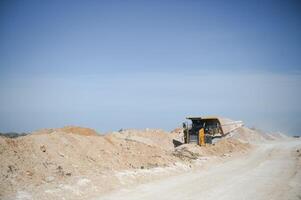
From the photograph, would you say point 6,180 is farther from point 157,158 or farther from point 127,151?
point 157,158

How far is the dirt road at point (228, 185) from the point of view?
12.2 meters

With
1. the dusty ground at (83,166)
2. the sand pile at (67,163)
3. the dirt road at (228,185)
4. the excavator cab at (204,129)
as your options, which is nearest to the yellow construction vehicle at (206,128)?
the excavator cab at (204,129)

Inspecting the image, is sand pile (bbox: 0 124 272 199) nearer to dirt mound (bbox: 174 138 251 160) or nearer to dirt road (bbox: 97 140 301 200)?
dirt road (bbox: 97 140 301 200)

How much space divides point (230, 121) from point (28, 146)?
22493 mm

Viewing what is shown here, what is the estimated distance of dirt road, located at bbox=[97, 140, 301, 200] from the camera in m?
12.2

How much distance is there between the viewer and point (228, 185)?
1433 centimetres

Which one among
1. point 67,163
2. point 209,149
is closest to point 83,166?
point 67,163

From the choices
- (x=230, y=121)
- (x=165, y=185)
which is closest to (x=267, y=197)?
(x=165, y=185)

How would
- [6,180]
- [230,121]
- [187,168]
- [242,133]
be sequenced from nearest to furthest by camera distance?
1. [6,180]
2. [187,168]
3. [230,121]
4. [242,133]

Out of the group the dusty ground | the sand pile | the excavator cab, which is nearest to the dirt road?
the dusty ground

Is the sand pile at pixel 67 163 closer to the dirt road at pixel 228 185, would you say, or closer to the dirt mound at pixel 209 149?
the dirt road at pixel 228 185

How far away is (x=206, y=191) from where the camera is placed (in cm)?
1309

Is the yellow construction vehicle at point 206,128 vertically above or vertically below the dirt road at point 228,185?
above

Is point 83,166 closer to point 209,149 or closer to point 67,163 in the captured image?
point 67,163
